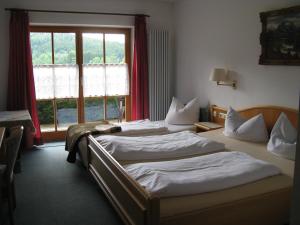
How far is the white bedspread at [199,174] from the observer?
2375 millimetres

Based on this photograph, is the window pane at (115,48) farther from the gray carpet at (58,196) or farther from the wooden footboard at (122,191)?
the wooden footboard at (122,191)

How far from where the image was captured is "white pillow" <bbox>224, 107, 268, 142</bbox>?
3.76 m

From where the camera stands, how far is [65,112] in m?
5.81

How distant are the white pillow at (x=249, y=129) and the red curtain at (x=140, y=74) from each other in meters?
2.24

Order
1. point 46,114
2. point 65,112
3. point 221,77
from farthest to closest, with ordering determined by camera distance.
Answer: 1. point 65,112
2. point 46,114
3. point 221,77

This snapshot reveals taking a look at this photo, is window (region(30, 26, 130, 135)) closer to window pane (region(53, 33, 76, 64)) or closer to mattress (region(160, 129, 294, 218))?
window pane (region(53, 33, 76, 64))

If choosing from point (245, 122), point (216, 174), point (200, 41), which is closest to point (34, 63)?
point (200, 41)

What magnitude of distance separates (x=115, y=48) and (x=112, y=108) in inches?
44.7

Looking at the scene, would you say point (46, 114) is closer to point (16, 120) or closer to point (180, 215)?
point (16, 120)

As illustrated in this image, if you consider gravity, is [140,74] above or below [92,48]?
below

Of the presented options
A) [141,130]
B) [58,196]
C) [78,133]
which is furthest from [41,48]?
[58,196]

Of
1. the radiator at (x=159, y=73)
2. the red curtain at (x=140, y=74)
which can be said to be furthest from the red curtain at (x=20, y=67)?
the radiator at (x=159, y=73)

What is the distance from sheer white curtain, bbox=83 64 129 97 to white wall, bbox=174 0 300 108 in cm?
104

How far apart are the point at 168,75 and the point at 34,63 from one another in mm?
2441
